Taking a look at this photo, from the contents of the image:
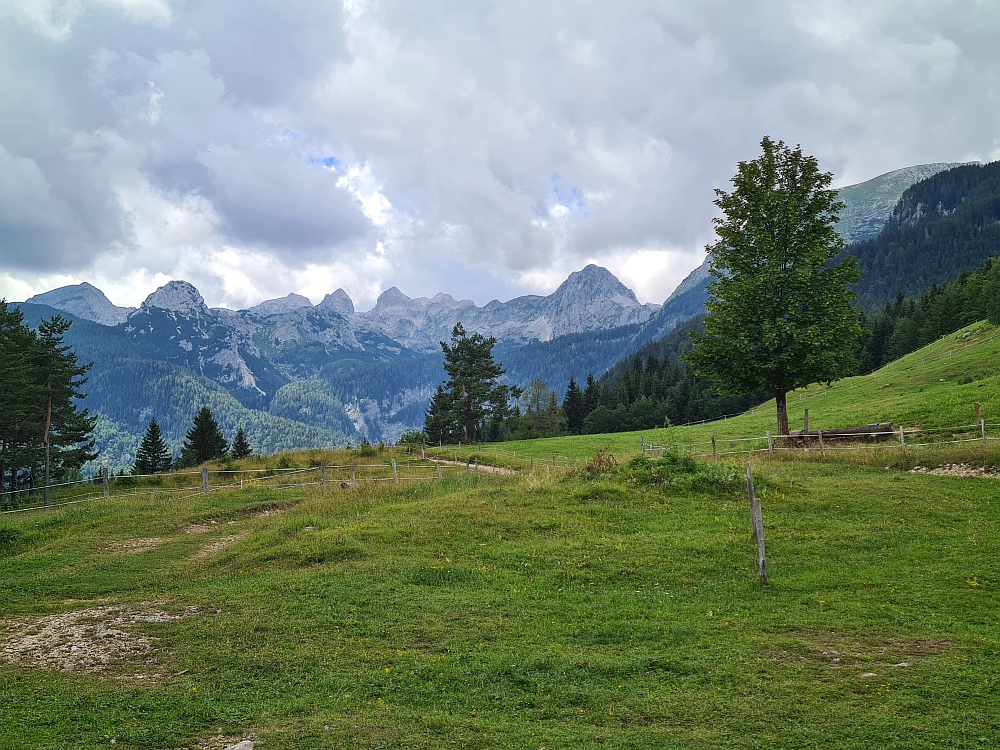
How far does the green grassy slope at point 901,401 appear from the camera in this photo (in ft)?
111

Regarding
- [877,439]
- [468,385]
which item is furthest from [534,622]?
[468,385]

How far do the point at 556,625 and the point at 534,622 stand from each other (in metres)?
0.47

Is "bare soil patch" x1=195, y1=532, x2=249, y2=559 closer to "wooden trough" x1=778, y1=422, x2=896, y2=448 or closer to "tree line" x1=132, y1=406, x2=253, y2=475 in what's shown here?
"wooden trough" x1=778, y1=422, x2=896, y2=448

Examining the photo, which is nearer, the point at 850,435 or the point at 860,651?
the point at 860,651

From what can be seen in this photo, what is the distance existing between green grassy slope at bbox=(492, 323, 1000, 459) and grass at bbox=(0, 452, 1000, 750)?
14.6 m

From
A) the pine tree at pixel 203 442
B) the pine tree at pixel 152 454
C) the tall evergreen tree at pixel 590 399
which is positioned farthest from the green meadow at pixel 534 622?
the tall evergreen tree at pixel 590 399

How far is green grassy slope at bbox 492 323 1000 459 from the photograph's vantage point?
33.8 m

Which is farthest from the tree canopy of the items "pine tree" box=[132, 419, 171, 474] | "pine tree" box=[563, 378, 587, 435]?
"pine tree" box=[563, 378, 587, 435]

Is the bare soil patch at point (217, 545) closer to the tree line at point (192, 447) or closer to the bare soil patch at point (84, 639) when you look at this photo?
the bare soil patch at point (84, 639)

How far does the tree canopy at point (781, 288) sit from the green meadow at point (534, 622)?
1063 cm

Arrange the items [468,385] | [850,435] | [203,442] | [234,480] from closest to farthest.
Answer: [850,435]
[234,480]
[468,385]
[203,442]

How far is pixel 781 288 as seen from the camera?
33.5 meters

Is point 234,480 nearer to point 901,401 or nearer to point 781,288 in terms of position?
point 781,288

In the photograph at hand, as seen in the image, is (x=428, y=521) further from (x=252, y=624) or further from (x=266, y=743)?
(x=266, y=743)
